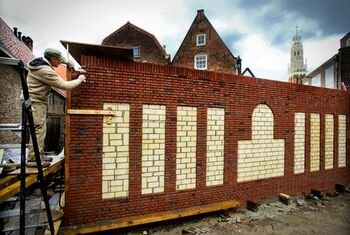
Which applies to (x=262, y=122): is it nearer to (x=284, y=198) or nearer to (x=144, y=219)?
(x=284, y=198)

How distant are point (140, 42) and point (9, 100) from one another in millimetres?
15133

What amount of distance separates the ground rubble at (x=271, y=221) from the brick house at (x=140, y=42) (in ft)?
61.5

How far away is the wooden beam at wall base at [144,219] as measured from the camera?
4613mm

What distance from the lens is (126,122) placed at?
5.17 meters

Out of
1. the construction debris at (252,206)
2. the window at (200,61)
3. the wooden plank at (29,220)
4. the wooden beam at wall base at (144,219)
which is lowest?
the construction debris at (252,206)

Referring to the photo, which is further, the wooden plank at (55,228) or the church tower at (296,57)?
the church tower at (296,57)

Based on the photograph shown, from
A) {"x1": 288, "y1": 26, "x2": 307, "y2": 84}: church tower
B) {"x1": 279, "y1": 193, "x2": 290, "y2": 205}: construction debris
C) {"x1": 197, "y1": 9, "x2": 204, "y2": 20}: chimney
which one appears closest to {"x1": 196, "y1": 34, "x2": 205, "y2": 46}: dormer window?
{"x1": 197, "y1": 9, "x2": 204, "y2": 20}: chimney

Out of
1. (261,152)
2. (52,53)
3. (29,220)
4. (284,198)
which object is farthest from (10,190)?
(284,198)

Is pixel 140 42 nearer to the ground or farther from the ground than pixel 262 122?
farther from the ground

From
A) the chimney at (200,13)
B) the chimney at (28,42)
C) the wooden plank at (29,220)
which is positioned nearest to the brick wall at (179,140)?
the wooden plank at (29,220)

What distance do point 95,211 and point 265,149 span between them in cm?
534

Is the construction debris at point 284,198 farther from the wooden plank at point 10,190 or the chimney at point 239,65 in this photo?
the chimney at point 239,65

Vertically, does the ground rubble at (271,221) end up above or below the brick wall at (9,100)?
below

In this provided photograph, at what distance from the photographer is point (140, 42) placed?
2317cm
